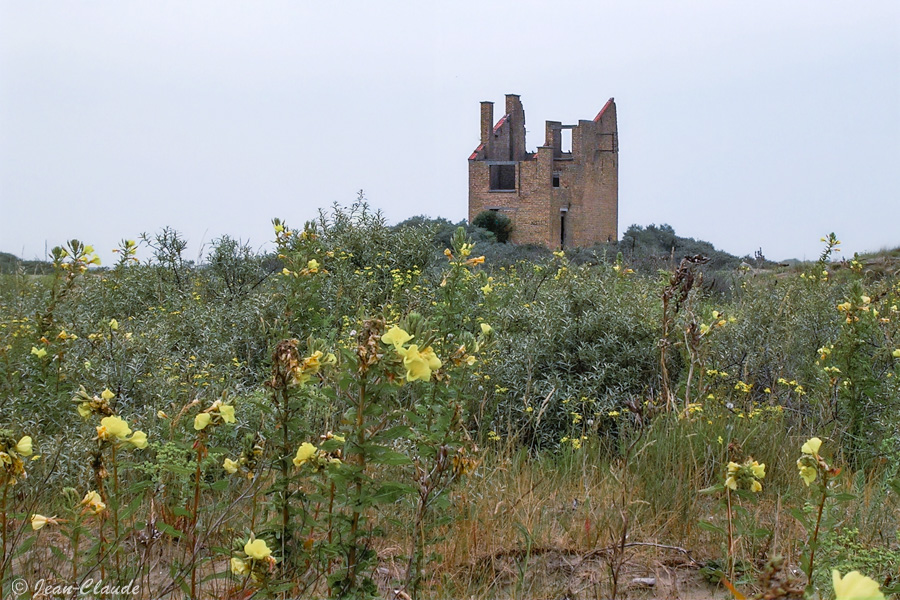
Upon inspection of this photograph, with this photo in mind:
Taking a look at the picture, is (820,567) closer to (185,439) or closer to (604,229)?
(185,439)

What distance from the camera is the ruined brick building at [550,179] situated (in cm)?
3394

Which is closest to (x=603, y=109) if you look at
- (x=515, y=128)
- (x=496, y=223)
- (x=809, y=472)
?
(x=515, y=128)

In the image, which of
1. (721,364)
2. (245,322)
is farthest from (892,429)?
(245,322)

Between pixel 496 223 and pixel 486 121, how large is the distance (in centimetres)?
531

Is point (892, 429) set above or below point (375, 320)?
below

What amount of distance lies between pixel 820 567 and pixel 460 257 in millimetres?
2817

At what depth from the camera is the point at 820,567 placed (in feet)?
7.14

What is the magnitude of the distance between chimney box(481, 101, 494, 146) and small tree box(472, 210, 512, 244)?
3.80 metres

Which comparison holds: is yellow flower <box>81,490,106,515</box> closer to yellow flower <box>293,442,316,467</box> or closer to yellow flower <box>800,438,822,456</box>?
yellow flower <box>293,442,316,467</box>

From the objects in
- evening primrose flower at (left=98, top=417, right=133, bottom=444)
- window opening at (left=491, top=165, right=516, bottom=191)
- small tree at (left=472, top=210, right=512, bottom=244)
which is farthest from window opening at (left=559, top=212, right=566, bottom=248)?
evening primrose flower at (left=98, top=417, right=133, bottom=444)

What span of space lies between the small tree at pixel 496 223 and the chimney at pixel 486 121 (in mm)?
3798

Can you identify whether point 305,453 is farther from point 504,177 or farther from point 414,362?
point 504,177

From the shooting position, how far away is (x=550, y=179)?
111ft

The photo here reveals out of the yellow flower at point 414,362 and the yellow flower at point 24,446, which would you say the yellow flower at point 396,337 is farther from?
the yellow flower at point 24,446
